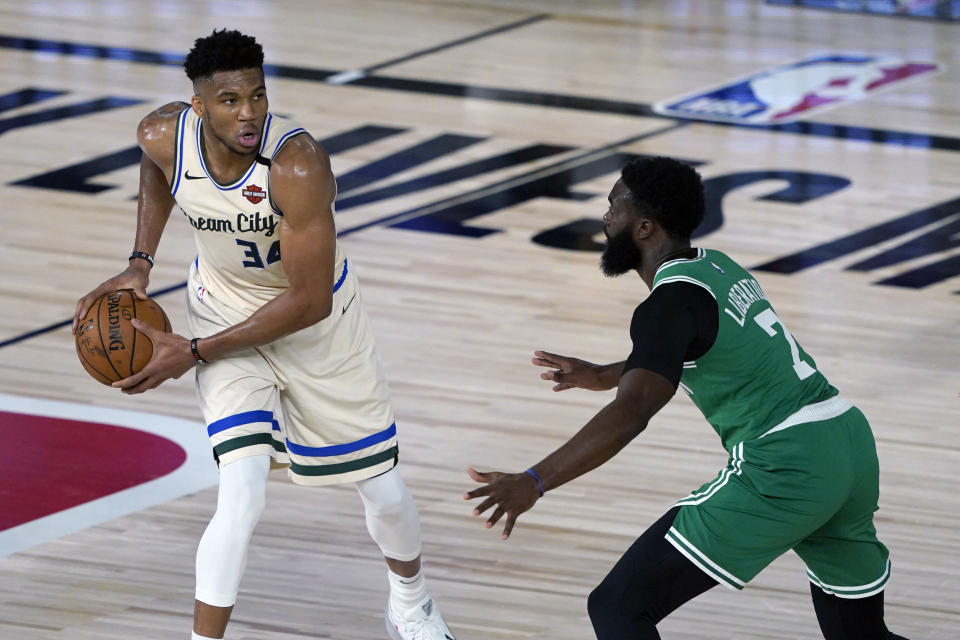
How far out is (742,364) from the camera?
3305 millimetres

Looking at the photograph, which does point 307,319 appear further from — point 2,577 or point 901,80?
point 901,80

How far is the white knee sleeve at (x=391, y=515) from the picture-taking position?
13.3 ft

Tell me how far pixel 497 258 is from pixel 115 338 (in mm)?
4043

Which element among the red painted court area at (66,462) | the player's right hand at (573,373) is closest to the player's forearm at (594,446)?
the player's right hand at (573,373)

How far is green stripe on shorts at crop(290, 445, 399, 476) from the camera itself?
4.03 meters

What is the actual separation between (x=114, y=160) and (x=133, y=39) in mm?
2965

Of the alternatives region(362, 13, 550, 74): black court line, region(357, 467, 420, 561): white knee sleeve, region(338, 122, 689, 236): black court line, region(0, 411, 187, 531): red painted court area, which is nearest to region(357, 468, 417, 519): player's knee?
region(357, 467, 420, 561): white knee sleeve

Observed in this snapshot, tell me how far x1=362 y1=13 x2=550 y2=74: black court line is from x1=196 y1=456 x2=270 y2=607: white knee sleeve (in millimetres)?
7569

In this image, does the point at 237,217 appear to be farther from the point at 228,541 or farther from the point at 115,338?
the point at 228,541

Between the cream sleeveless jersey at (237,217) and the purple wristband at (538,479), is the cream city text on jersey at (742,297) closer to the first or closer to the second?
the purple wristband at (538,479)

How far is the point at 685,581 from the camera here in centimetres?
330

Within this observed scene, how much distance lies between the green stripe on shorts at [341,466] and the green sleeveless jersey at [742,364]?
940 millimetres

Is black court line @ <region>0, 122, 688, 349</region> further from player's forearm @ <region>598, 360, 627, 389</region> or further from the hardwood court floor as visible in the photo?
player's forearm @ <region>598, 360, 627, 389</region>

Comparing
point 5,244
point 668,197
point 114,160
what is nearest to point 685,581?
point 668,197
